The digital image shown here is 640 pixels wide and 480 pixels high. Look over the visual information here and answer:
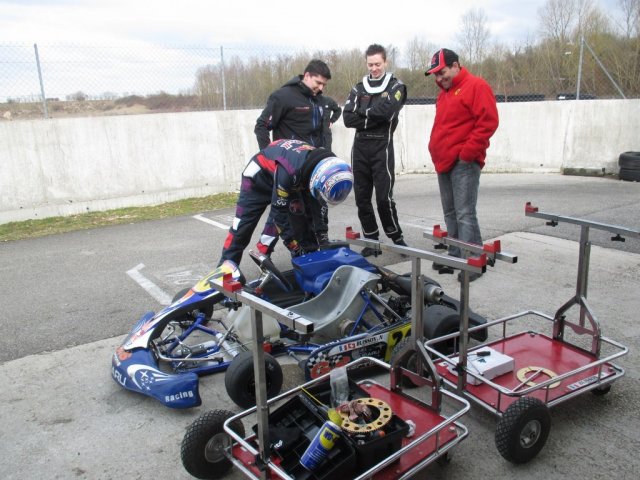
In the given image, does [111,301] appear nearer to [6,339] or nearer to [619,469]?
[6,339]

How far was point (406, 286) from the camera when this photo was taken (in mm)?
3887

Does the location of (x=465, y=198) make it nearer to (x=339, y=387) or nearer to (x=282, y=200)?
(x=282, y=200)

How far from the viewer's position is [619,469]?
8.48 ft

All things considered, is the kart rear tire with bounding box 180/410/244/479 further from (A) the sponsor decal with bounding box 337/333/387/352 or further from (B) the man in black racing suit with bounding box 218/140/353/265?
(B) the man in black racing suit with bounding box 218/140/353/265

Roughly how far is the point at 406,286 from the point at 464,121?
1.90 m

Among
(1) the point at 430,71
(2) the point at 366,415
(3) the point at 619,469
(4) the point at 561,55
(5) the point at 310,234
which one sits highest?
(4) the point at 561,55

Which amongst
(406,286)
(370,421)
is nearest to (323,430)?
(370,421)

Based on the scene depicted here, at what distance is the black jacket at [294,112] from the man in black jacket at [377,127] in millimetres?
393

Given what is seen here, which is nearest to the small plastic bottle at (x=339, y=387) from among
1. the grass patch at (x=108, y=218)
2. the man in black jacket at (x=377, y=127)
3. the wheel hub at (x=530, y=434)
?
the wheel hub at (x=530, y=434)

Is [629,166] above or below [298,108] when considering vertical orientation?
below

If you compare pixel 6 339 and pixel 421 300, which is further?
pixel 6 339

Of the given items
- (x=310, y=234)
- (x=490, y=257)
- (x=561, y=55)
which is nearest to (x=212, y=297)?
(x=310, y=234)

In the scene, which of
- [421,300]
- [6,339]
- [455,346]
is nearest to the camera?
[421,300]

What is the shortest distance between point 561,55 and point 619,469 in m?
14.7
